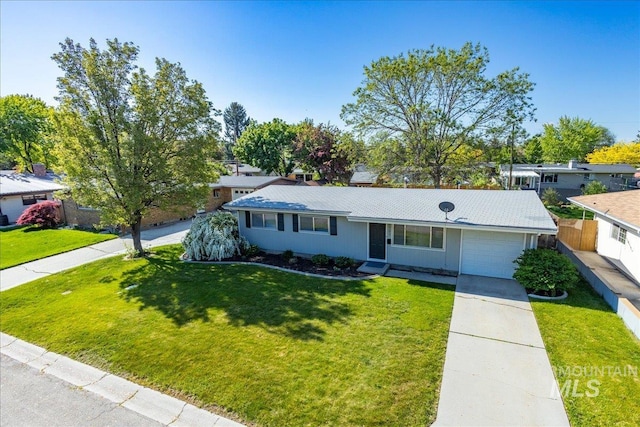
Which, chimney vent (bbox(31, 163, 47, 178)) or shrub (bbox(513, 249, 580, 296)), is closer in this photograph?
shrub (bbox(513, 249, 580, 296))

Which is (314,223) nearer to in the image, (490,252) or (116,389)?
A: (490,252)

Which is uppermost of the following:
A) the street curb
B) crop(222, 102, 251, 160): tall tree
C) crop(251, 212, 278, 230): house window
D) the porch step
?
crop(222, 102, 251, 160): tall tree

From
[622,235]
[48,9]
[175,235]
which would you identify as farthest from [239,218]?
[622,235]

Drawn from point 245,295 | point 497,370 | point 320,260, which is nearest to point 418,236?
point 320,260

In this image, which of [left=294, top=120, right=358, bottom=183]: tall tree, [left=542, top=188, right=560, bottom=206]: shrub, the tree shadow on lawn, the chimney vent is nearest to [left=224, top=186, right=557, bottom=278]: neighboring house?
the tree shadow on lawn

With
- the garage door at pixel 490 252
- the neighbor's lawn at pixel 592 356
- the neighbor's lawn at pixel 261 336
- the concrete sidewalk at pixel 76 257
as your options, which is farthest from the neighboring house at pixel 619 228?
the concrete sidewalk at pixel 76 257

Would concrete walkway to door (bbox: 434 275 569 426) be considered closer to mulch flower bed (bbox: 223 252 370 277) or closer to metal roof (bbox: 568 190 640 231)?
mulch flower bed (bbox: 223 252 370 277)

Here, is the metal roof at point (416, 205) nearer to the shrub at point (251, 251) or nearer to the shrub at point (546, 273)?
the shrub at point (546, 273)
